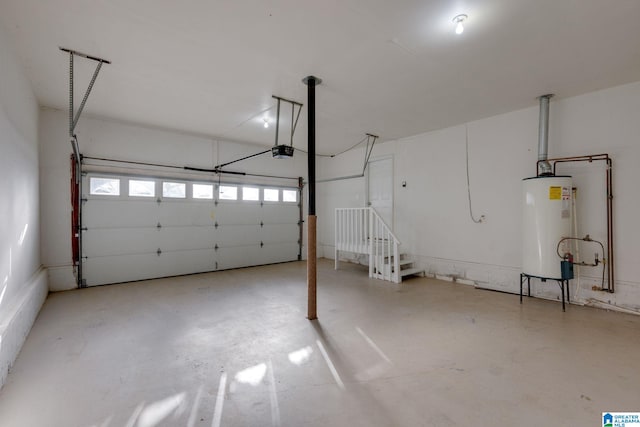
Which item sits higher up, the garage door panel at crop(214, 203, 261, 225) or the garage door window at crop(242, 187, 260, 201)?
the garage door window at crop(242, 187, 260, 201)

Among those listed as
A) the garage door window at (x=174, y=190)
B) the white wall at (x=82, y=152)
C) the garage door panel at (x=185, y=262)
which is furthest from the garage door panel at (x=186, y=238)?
the white wall at (x=82, y=152)

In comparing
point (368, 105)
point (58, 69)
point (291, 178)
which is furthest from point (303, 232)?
point (58, 69)

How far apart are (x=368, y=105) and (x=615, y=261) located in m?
4.04

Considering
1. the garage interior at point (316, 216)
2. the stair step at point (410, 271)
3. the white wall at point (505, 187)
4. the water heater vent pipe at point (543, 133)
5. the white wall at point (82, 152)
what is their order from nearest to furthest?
1. the garage interior at point (316, 216)
2. the white wall at point (505, 187)
3. the water heater vent pipe at point (543, 133)
4. the white wall at point (82, 152)
5. the stair step at point (410, 271)

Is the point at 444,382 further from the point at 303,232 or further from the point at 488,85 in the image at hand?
the point at 303,232

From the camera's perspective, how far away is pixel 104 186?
17.2 feet

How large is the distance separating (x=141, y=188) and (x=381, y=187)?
17.2ft

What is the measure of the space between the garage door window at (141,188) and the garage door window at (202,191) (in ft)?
2.63

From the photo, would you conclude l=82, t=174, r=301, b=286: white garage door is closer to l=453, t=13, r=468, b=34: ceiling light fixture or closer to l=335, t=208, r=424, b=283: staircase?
l=335, t=208, r=424, b=283: staircase

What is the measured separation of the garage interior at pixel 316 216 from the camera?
7.02 feet

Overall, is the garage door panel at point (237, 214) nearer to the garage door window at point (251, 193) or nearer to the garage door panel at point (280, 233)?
the garage door window at point (251, 193)

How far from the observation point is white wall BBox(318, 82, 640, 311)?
3.68 meters

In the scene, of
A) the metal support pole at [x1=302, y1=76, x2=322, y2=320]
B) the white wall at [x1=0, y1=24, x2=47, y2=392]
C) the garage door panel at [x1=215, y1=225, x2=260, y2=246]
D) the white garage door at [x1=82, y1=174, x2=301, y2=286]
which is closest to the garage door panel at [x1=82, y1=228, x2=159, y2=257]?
the white garage door at [x1=82, y1=174, x2=301, y2=286]

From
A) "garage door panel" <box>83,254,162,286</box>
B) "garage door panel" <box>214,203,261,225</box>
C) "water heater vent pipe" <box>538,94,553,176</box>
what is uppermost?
"water heater vent pipe" <box>538,94,553,176</box>
